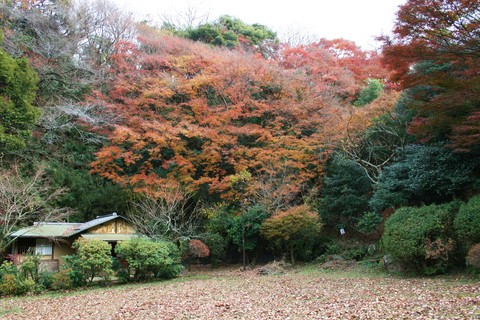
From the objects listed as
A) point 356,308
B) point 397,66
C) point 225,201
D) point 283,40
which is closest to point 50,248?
point 225,201

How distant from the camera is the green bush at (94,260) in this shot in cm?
1338

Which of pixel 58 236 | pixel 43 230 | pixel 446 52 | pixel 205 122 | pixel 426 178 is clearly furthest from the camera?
pixel 205 122

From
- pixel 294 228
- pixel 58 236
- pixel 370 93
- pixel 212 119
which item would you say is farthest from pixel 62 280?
pixel 370 93

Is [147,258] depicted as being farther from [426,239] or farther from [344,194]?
[426,239]

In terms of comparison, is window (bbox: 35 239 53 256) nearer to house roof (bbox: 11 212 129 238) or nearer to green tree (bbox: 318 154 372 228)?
house roof (bbox: 11 212 129 238)

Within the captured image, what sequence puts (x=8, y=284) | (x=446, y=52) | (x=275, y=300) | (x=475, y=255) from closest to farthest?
(x=275, y=300) → (x=475, y=255) → (x=446, y=52) → (x=8, y=284)

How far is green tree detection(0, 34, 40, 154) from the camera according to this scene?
54.7 feet

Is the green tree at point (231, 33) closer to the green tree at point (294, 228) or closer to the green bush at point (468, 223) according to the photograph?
the green tree at point (294, 228)

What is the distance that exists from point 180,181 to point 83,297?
301 inches

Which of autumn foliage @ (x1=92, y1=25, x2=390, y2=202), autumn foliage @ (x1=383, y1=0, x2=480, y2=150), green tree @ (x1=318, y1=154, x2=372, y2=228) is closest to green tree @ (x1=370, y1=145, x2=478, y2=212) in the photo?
autumn foliage @ (x1=383, y1=0, x2=480, y2=150)

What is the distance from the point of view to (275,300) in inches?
342

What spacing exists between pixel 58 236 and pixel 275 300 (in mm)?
10838

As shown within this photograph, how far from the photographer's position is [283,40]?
29.1 metres

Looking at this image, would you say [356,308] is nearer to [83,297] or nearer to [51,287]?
[83,297]
